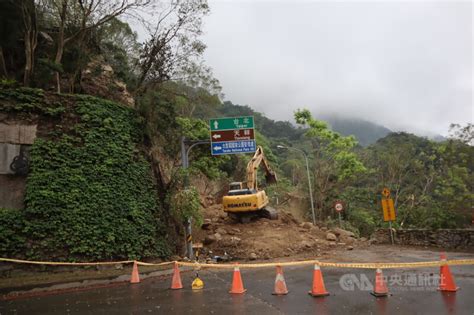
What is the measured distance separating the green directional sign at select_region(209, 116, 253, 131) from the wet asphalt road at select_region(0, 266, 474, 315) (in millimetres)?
7624

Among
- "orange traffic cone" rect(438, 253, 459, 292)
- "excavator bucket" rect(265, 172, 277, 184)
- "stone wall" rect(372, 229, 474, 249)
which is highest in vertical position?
"excavator bucket" rect(265, 172, 277, 184)

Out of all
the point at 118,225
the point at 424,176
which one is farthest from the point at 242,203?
the point at 424,176

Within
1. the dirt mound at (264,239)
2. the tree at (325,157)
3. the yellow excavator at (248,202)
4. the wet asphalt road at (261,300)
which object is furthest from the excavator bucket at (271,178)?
the wet asphalt road at (261,300)

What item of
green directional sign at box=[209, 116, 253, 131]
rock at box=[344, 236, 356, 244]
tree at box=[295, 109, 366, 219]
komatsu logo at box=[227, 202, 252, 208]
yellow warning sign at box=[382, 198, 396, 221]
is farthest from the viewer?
tree at box=[295, 109, 366, 219]

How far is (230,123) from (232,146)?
3.64 ft

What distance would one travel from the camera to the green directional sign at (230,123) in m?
15.8

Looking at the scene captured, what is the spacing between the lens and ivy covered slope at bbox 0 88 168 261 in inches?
469

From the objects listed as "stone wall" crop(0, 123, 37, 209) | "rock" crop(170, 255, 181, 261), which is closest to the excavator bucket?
"rock" crop(170, 255, 181, 261)

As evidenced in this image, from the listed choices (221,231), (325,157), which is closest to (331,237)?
(221,231)

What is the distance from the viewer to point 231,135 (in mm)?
15844

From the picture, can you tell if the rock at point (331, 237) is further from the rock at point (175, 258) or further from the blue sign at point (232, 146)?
the rock at point (175, 258)

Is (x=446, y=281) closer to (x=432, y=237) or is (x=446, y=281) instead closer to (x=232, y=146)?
(x=232, y=146)

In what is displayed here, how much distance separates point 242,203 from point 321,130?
16385 mm

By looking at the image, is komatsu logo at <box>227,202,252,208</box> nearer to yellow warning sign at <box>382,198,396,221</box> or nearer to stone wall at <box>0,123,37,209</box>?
yellow warning sign at <box>382,198,396,221</box>
